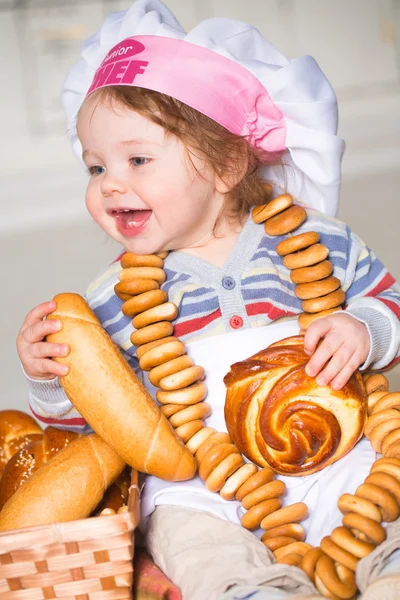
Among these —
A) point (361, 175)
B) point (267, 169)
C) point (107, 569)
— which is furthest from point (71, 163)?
point (107, 569)

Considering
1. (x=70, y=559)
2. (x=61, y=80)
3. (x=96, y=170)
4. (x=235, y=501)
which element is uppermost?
(x=96, y=170)

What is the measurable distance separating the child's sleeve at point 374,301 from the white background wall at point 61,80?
188 cm

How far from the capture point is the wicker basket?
946mm

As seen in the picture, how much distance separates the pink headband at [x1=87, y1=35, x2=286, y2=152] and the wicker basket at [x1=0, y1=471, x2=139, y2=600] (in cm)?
63

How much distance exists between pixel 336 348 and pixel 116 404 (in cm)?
32

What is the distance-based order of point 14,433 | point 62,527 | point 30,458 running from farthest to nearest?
point 14,433, point 30,458, point 62,527

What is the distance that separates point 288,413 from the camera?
1109 millimetres

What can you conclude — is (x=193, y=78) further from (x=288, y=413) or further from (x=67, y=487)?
(x=67, y=487)

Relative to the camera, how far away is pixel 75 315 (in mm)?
1156

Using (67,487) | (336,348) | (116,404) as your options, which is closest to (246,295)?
(336,348)

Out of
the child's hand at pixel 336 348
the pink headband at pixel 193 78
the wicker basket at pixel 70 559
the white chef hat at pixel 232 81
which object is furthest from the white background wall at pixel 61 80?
the wicker basket at pixel 70 559

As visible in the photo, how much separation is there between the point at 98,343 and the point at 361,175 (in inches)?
112

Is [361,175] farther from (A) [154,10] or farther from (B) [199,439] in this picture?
(B) [199,439]

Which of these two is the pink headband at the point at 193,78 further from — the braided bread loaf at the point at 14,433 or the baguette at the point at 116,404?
the braided bread loaf at the point at 14,433
